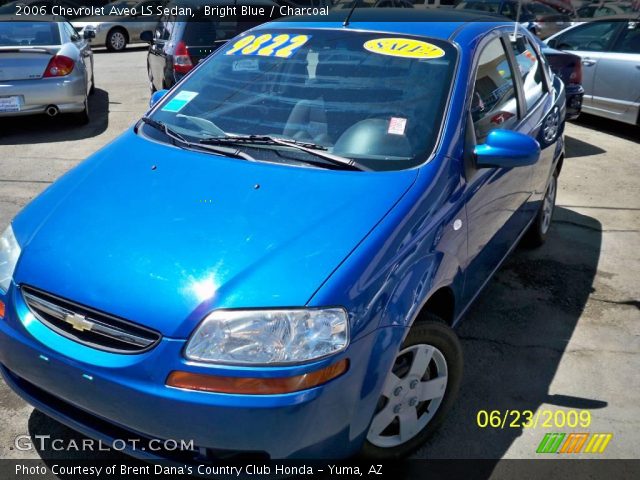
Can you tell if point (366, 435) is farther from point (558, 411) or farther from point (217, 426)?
point (558, 411)

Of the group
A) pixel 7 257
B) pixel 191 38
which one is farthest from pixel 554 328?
pixel 191 38

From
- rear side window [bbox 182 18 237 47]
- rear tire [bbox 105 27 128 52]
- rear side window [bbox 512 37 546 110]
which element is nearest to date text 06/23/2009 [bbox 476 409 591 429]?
rear side window [bbox 512 37 546 110]

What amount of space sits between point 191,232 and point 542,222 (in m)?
3.22

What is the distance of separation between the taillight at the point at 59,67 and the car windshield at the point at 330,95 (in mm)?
4721

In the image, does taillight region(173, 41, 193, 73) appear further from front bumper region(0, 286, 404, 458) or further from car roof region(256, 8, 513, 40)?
front bumper region(0, 286, 404, 458)

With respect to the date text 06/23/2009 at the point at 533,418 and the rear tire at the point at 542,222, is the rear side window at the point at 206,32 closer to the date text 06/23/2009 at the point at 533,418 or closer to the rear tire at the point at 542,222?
the rear tire at the point at 542,222

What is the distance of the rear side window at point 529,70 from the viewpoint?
399 cm

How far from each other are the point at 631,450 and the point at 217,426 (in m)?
1.90

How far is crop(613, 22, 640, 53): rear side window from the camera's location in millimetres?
7871

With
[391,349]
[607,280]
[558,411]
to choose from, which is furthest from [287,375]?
[607,280]

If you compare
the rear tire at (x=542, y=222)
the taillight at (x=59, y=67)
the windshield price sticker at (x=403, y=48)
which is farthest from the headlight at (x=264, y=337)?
the taillight at (x=59, y=67)

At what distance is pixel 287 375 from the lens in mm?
2033

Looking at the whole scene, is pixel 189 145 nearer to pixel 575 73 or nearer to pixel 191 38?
pixel 191 38

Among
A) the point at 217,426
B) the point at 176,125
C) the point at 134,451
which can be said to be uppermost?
the point at 176,125
